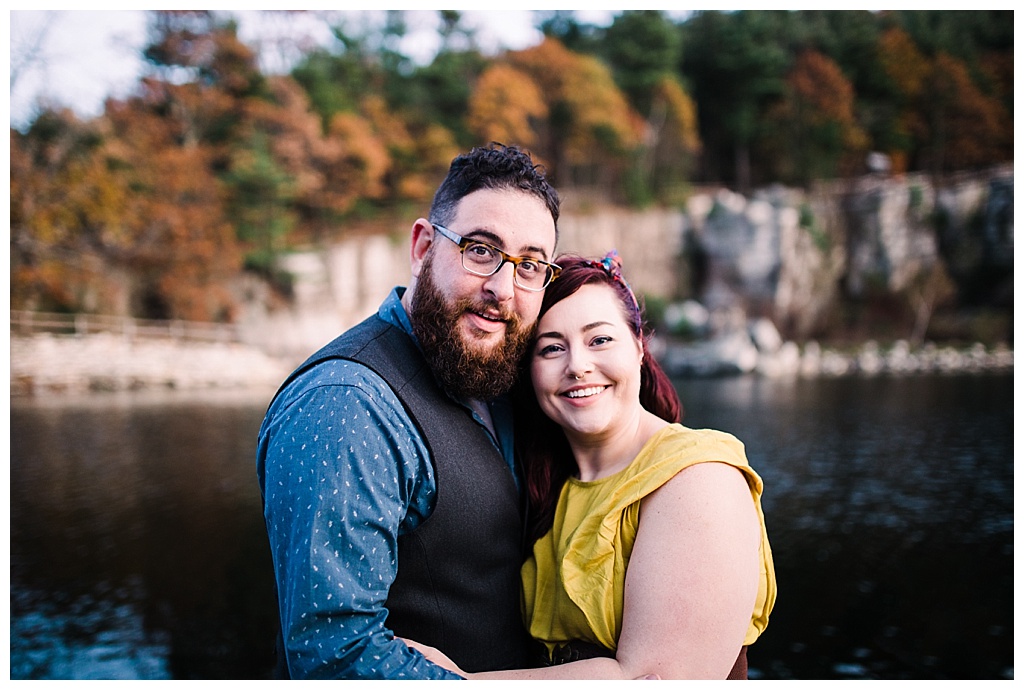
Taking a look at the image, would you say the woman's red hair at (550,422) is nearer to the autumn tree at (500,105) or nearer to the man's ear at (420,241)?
the man's ear at (420,241)

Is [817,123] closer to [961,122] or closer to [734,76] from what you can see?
[734,76]

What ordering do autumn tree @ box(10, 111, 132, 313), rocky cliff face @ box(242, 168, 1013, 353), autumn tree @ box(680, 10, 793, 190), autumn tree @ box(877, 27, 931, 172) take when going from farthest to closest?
autumn tree @ box(680, 10, 793, 190) < rocky cliff face @ box(242, 168, 1013, 353) < autumn tree @ box(877, 27, 931, 172) < autumn tree @ box(10, 111, 132, 313)

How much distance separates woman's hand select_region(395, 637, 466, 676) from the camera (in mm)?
1449

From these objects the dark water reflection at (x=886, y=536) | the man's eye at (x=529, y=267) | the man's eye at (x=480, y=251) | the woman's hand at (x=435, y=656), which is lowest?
the dark water reflection at (x=886, y=536)

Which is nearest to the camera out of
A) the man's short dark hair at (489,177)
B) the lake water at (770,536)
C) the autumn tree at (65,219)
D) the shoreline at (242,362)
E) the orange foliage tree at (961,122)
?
the man's short dark hair at (489,177)

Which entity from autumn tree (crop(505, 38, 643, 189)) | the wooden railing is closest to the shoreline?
the wooden railing

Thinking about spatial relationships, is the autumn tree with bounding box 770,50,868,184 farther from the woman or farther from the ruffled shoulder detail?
the ruffled shoulder detail

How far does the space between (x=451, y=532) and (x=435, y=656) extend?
Result: 240 millimetres

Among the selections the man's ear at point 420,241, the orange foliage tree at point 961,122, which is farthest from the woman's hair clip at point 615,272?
the orange foliage tree at point 961,122

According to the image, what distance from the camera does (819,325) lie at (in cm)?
2473

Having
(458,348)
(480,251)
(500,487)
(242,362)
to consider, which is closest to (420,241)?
(480,251)

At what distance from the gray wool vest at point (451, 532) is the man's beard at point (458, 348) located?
4 centimetres

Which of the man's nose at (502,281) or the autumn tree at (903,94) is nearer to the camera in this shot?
the man's nose at (502,281)

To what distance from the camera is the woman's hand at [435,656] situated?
1449 mm
